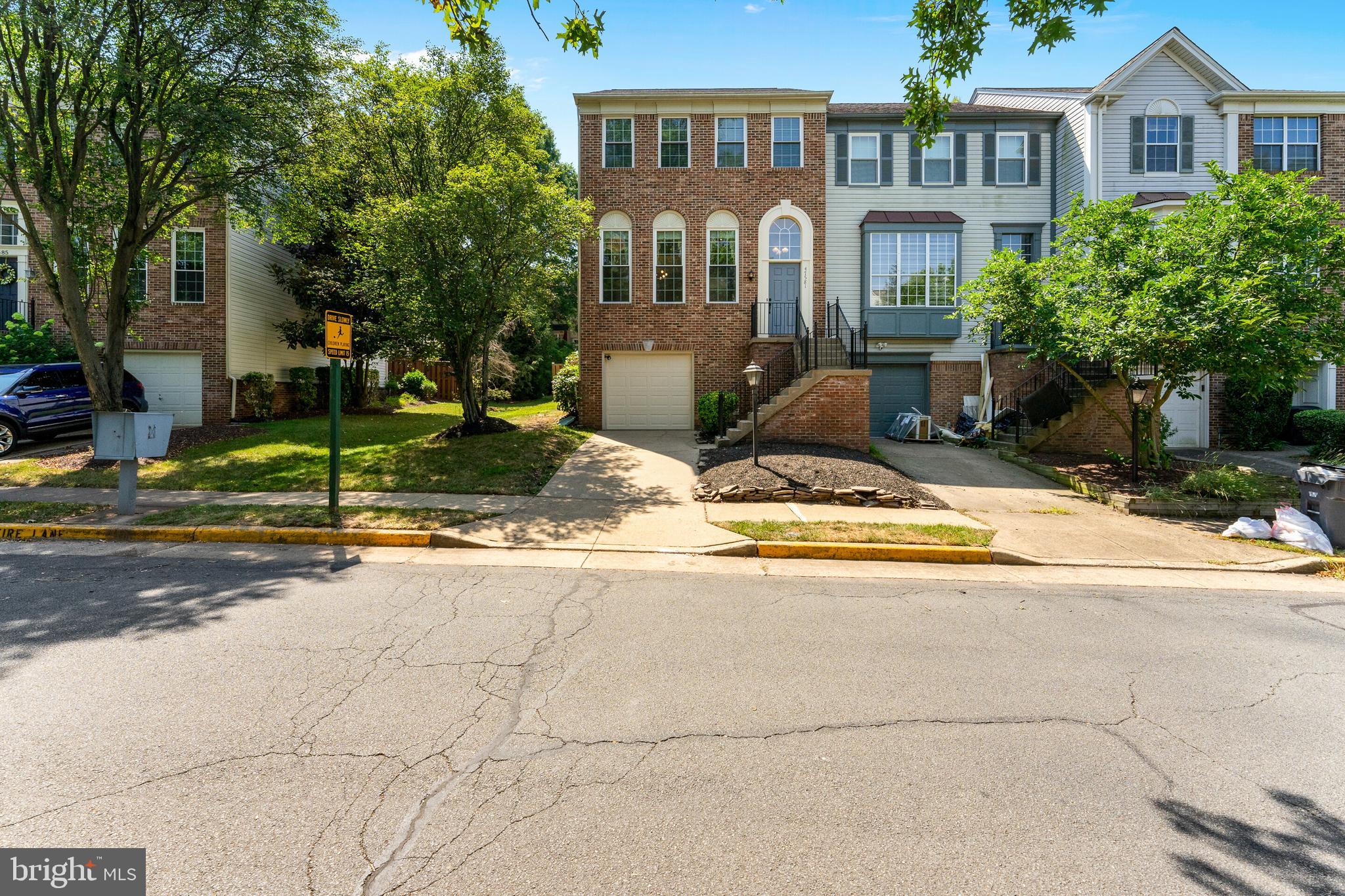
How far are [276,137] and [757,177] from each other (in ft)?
38.8

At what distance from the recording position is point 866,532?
7898 mm

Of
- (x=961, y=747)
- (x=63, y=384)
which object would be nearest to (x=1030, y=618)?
(x=961, y=747)

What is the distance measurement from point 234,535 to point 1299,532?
14.0m

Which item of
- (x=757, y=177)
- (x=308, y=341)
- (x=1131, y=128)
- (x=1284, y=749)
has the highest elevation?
(x=1131, y=128)

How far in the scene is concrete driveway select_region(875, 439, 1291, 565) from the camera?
7.75m

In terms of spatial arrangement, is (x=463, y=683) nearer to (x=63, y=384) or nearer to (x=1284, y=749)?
(x=1284, y=749)

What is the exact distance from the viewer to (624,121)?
57.9 ft

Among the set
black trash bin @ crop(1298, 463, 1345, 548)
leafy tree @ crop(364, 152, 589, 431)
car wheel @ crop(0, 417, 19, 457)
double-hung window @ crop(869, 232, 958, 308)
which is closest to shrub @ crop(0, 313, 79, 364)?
car wheel @ crop(0, 417, 19, 457)

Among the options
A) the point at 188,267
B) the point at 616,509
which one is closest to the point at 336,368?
the point at 616,509

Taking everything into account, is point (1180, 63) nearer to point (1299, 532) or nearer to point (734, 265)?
point (734, 265)

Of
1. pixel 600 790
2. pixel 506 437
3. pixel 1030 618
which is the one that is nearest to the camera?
pixel 600 790

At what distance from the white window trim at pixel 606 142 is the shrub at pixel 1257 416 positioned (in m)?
17.6

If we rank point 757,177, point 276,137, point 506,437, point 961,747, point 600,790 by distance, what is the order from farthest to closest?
point 757,177 < point 506,437 < point 276,137 < point 961,747 < point 600,790

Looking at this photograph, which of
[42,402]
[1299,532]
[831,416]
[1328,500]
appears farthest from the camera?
[42,402]
